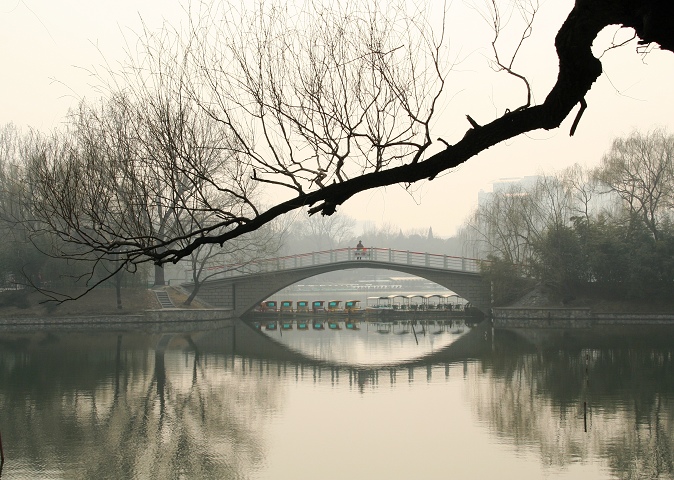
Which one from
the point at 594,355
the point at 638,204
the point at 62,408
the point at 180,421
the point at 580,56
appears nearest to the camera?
the point at 580,56

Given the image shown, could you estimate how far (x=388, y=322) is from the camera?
50.9m

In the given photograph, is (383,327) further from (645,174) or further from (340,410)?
(340,410)

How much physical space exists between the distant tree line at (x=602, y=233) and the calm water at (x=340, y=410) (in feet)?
32.7

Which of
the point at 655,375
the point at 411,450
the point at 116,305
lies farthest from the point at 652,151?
the point at 411,450

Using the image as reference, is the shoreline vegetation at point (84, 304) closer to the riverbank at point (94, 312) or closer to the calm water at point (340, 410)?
the riverbank at point (94, 312)

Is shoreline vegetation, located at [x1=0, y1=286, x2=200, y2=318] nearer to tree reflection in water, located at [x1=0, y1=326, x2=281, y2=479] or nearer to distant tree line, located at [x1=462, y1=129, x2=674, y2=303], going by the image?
tree reflection in water, located at [x1=0, y1=326, x2=281, y2=479]

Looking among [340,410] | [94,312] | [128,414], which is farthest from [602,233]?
[128,414]

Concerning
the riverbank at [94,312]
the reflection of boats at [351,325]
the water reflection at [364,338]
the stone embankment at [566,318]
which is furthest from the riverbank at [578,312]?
the riverbank at [94,312]

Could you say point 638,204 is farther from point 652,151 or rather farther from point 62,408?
point 62,408

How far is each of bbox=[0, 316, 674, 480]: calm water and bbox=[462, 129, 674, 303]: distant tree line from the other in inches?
392

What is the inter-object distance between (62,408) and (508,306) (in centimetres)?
3197

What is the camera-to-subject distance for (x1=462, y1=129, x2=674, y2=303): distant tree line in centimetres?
4384

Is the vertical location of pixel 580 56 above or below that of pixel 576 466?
above

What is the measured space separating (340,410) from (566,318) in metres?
27.1
